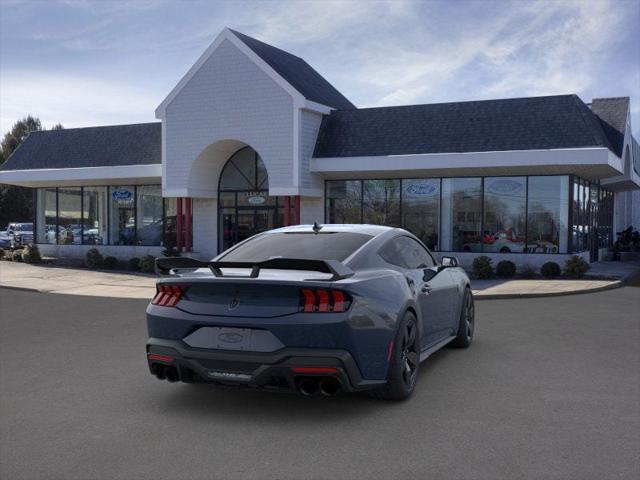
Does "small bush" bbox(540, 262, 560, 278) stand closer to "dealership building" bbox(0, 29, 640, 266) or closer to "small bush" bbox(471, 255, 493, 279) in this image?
"dealership building" bbox(0, 29, 640, 266)

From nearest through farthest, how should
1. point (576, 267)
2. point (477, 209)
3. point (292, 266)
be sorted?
point (292, 266), point (576, 267), point (477, 209)

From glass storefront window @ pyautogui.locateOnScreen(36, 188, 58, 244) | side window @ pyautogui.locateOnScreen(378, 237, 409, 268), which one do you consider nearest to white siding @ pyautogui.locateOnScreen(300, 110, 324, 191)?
glass storefront window @ pyautogui.locateOnScreen(36, 188, 58, 244)

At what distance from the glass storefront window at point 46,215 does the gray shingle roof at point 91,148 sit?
5.31 feet

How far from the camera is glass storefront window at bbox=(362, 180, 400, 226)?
2295 centimetres

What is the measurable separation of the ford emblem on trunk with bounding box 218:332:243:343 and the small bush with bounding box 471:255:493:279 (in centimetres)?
1513

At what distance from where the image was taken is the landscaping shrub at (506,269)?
19.9 meters

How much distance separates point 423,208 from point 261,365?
18.2 m

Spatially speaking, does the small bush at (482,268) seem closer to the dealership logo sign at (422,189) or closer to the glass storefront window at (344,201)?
the dealership logo sign at (422,189)

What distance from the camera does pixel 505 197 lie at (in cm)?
2150

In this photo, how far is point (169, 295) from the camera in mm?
5594

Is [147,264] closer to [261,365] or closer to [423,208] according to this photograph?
[423,208]

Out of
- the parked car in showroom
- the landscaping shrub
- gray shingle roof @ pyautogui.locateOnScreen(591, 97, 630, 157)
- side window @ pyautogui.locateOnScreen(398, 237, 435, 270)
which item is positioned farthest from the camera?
the parked car in showroom

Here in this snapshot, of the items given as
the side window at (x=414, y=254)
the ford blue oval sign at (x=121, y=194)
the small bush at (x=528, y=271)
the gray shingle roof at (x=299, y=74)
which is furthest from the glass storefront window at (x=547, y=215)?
the ford blue oval sign at (x=121, y=194)

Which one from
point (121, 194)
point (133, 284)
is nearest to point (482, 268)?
point (133, 284)
